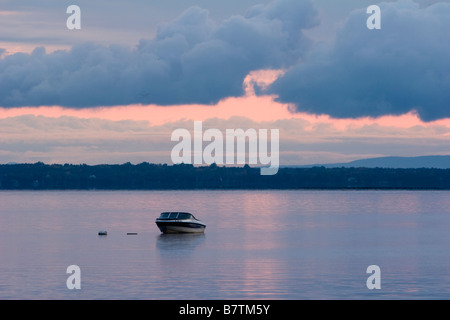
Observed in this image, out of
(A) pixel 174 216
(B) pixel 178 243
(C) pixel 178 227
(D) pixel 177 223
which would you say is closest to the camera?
(B) pixel 178 243

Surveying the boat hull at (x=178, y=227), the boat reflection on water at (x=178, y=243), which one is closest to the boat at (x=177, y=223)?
the boat hull at (x=178, y=227)

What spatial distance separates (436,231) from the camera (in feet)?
376

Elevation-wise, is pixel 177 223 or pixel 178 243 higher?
pixel 177 223

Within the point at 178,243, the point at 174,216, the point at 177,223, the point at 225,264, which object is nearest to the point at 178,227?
the point at 177,223

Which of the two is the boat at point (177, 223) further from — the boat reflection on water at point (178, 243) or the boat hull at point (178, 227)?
the boat reflection on water at point (178, 243)

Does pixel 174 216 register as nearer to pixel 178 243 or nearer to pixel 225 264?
pixel 178 243

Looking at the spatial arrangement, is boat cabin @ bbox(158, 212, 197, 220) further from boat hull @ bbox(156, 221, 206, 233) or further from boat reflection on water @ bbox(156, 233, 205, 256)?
boat reflection on water @ bbox(156, 233, 205, 256)

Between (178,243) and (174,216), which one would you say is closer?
(178,243)

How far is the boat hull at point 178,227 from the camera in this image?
91.7 metres

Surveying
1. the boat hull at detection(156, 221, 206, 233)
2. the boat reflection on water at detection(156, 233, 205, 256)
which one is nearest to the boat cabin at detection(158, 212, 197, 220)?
the boat hull at detection(156, 221, 206, 233)

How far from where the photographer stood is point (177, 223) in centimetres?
9188

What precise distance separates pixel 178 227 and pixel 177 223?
0.81 meters

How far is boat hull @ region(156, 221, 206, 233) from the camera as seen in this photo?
91688 millimetres
